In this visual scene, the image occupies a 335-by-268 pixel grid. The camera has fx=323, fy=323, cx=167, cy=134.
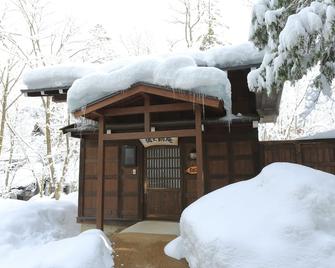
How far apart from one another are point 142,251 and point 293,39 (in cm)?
451

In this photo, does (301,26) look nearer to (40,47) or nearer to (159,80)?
(159,80)

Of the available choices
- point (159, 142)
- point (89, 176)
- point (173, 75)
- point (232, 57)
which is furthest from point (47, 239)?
point (232, 57)

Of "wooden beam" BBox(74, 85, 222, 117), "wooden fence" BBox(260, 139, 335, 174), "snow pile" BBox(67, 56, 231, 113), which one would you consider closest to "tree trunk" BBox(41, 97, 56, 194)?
"snow pile" BBox(67, 56, 231, 113)

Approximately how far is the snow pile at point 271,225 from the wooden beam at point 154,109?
2.65 m

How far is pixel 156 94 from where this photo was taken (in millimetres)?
7047

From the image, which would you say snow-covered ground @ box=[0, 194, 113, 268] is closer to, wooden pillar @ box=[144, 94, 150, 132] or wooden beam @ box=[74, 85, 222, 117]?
wooden pillar @ box=[144, 94, 150, 132]

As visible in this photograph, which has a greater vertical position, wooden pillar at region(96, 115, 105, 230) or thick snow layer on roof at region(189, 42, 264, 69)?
thick snow layer on roof at region(189, 42, 264, 69)

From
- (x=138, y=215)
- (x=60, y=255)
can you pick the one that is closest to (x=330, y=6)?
(x=60, y=255)

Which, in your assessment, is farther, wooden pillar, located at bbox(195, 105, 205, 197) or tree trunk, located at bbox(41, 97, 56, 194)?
tree trunk, located at bbox(41, 97, 56, 194)

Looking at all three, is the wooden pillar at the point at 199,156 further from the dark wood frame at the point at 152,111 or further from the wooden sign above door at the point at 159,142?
the wooden sign above door at the point at 159,142

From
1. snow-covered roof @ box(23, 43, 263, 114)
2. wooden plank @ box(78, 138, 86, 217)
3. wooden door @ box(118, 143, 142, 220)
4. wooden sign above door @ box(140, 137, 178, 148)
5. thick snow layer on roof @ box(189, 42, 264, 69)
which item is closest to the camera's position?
snow-covered roof @ box(23, 43, 263, 114)

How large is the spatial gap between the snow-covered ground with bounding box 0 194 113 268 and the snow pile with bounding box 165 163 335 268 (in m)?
1.79

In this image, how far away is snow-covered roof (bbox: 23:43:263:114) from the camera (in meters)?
6.76

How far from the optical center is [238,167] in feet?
28.2
